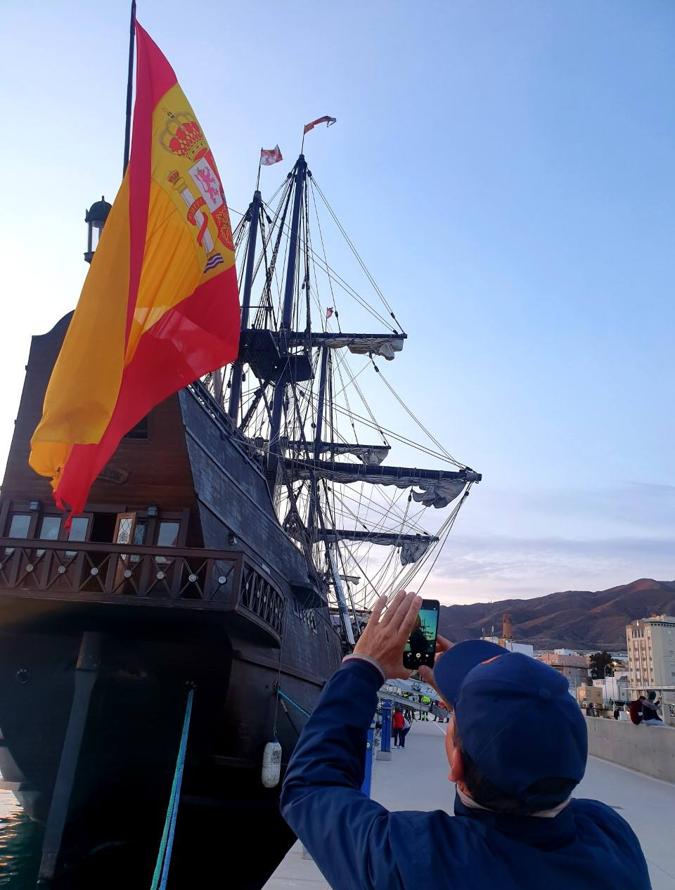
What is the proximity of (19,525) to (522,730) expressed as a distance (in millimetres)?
11264

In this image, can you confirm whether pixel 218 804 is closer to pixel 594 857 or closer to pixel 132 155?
pixel 132 155

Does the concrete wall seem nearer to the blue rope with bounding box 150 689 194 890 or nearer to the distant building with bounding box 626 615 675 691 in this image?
the blue rope with bounding box 150 689 194 890

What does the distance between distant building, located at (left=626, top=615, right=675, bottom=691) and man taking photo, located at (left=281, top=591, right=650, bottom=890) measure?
4614 inches

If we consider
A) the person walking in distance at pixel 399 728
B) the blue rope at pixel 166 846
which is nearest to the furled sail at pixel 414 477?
the person walking in distance at pixel 399 728

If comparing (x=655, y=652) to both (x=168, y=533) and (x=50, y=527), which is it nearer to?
(x=168, y=533)

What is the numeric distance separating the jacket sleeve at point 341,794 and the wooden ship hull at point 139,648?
765cm

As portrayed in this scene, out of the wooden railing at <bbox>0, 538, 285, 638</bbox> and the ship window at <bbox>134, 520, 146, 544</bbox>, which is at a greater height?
the ship window at <bbox>134, 520, 146, 544</bbox>

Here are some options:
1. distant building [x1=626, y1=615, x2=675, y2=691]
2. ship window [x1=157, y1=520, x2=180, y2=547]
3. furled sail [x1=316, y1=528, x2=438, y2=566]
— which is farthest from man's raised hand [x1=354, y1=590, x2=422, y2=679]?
distant building [x1=626, y1=615, x2=675, y2=691]

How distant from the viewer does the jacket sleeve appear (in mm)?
1290

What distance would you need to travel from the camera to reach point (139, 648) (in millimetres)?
10375

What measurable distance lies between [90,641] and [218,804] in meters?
3.34

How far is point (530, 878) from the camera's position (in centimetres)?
125

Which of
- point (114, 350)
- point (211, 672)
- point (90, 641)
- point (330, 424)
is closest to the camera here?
point (114, 350)

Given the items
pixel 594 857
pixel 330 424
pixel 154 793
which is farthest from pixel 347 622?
pixel 594 857
